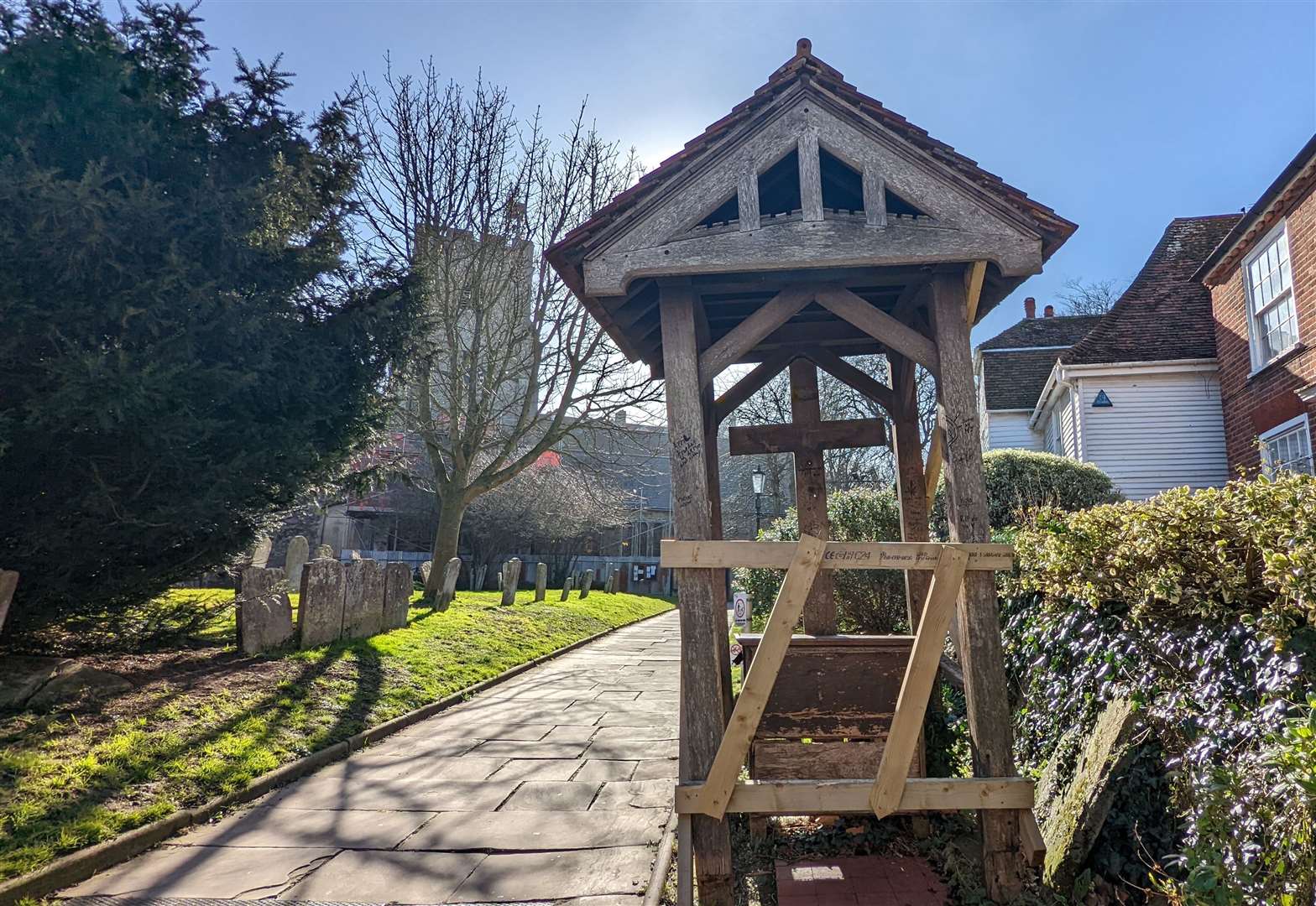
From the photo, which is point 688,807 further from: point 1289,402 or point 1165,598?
point 1289,402

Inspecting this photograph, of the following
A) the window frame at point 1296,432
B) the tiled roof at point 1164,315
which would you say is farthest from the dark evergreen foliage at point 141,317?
the tiled roof at point 1164,315

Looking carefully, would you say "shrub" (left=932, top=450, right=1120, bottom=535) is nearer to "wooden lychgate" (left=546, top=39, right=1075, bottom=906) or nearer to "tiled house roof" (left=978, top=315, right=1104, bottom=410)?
"wooden lychgate" (left=546, top=39, right=1075, bottom=906)

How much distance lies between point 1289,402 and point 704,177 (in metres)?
11.7

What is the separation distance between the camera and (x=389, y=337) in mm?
9289

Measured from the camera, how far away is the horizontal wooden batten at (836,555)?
3.69 metres

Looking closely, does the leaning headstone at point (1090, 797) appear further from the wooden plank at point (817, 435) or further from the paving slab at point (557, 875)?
the wooden plank at point (817, 435)

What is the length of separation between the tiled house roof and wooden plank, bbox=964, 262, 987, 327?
1949 centimetres

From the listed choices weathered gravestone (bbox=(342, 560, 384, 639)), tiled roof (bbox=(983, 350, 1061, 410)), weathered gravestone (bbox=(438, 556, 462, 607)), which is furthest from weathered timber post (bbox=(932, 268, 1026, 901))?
tiled roof (bbox=(983, 350, 1061, 410))

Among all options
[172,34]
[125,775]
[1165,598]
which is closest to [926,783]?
[1165,598]

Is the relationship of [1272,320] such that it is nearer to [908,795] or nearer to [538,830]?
[908,795]

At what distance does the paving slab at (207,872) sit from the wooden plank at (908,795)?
213 cm

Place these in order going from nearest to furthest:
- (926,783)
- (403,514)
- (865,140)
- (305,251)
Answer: (926,783), (865,140), (305,251), (403,514)

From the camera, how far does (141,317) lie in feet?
22.2

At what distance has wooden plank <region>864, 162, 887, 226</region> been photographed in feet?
13.5
